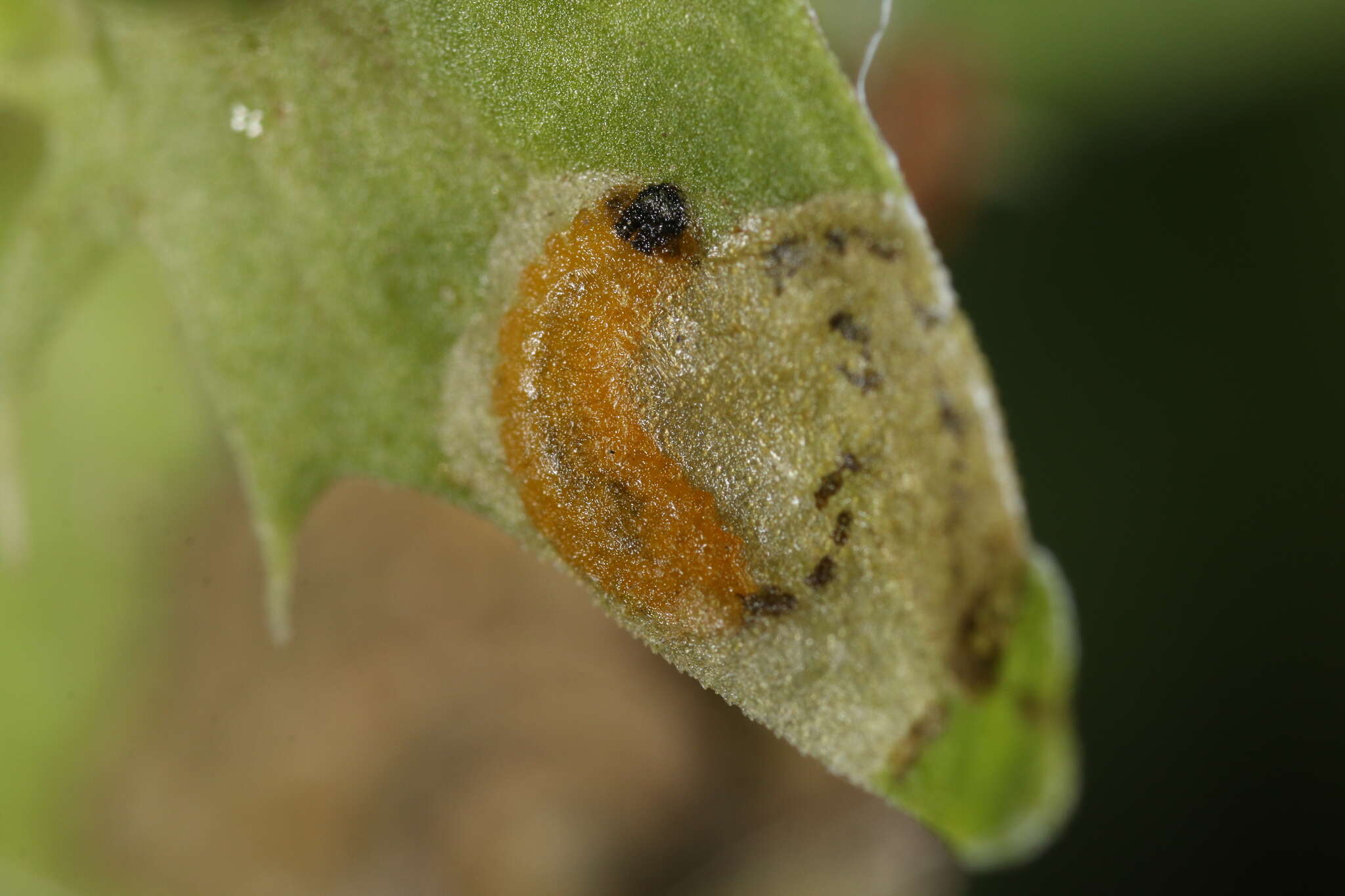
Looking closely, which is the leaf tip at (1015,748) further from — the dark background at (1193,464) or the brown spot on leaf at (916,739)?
the dark background at (1193,464)

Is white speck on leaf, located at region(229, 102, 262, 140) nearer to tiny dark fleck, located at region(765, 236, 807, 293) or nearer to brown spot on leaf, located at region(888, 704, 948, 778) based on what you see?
tiny dark fleck, located at region(765, 236, 807, 293)

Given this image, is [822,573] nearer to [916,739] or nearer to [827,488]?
[827,488]

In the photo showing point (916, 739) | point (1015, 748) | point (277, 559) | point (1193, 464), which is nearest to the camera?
point (916, 739)

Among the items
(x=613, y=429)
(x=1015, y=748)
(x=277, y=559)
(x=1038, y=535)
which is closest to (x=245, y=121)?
(x=277, y=559)

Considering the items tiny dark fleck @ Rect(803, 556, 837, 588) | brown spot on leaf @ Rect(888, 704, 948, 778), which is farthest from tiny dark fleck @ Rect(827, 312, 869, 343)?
brown spot on leaf @ Rect(888, 704, 948, 778)

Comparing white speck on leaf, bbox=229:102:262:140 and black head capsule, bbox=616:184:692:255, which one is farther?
white speck on leaf, bbox=229:102:262:140

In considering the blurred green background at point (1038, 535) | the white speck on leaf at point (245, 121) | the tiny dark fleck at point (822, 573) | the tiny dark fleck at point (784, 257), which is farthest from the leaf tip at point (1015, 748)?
the blurred green background at point (1038, 535)
